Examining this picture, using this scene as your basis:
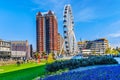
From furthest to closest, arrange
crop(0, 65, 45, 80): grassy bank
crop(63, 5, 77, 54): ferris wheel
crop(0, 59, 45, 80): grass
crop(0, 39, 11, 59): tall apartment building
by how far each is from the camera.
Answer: crop(63, 5, 77, 54): ferris wheel
crop(0, 39, 11, 59): tall apartment building
crop(0, 59, 45, 80): grass
crop(0, 65, 45, 80): grassy bank

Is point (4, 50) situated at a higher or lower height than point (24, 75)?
higher

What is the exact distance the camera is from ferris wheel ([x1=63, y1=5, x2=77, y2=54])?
170 m

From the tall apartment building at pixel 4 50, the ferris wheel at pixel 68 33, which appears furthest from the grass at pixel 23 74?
the ferris wheel at pixel 68 33

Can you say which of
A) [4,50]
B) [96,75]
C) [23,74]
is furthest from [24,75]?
[4,50]

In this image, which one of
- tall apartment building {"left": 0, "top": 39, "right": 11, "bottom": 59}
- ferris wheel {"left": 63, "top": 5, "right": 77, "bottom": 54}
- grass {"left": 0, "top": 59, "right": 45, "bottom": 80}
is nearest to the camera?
grass {"left": 0, "top": 59, "right": 45, "bottom": 80}

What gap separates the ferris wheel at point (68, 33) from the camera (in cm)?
17012

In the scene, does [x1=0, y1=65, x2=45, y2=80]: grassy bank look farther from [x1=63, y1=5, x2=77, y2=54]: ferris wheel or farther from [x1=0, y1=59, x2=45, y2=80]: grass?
[x1=63, y1=5, x2=77, y2=54]: ferris wheel

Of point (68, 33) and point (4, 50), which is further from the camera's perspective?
point (68, 33)

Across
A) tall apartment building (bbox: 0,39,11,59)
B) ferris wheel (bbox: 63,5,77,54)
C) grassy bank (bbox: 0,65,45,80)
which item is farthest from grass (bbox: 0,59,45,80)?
ferris wheel (bbox: 63,5,77,54)

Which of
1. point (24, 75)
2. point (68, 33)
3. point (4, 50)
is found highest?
point (68, 33)

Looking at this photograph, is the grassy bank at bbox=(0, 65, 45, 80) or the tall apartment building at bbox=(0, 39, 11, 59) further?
the tall apartment building at bbox=(0, 39, 11, 59)

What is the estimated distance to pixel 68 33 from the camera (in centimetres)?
17012

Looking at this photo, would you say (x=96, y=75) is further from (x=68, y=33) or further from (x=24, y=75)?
(x=68, y=33)

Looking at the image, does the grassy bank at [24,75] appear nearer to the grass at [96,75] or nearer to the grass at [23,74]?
the grass at [23,74]
